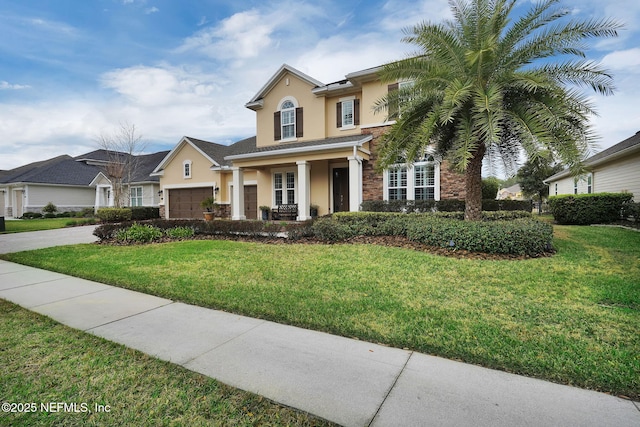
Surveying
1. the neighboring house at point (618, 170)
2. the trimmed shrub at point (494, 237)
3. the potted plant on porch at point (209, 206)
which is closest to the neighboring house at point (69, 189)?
the potted plant on porch at point (209, 206)

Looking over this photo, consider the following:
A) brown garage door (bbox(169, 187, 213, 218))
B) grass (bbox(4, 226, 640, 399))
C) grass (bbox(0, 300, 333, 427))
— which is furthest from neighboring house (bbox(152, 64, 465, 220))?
grass (bbox(0, 300, 333, 427))

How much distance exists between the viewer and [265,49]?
47.3 ft

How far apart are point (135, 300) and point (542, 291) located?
251 inches

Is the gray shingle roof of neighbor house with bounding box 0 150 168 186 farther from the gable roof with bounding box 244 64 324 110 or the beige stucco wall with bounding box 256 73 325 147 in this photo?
the beige stucco wall with bounding box 256 73 325 147

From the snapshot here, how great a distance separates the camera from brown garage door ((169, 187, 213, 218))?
71.3 feet

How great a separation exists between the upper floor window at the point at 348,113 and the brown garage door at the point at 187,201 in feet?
35.1

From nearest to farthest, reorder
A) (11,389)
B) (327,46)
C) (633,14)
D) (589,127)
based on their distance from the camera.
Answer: (11,389), (633,14), (589,127), (327,46)

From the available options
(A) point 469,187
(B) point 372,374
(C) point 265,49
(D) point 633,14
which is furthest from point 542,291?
(C) point 265,49

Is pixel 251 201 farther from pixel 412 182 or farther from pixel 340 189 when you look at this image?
pixel 412 182

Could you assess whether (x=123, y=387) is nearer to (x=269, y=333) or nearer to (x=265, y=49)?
(x=269, y=333)

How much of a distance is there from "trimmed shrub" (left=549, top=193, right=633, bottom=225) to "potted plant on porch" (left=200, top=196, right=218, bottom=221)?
59.4ft

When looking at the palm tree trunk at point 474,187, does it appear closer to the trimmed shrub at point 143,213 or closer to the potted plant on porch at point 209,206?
the potted plant on porch at point 209,206

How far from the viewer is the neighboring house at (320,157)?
13453mm

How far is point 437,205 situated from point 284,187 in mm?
8291
